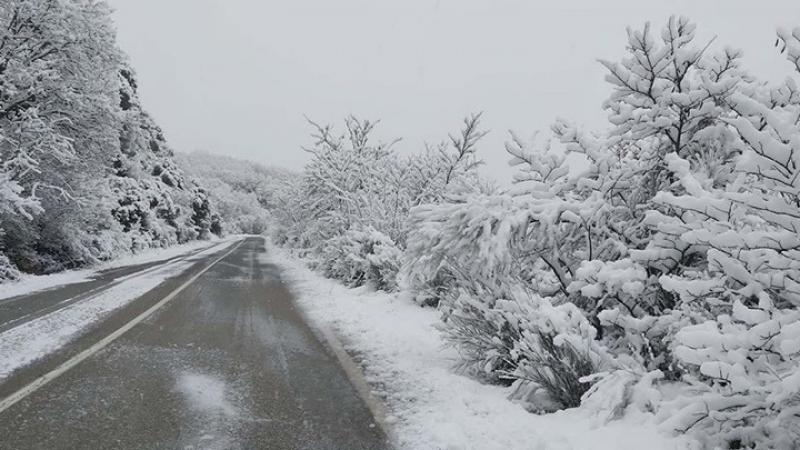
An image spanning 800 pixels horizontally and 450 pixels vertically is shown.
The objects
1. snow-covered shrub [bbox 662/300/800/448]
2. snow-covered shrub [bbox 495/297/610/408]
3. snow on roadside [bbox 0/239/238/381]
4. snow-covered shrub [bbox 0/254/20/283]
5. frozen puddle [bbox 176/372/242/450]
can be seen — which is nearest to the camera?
A: snow-covered shrub [bbox 662/300/800/448]

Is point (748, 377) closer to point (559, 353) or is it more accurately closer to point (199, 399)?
point (559, 353)

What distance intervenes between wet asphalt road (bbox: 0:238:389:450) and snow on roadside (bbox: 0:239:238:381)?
0.67 metres

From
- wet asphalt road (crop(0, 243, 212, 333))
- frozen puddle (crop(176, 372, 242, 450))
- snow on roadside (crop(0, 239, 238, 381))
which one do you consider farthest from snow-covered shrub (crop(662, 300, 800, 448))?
wet asphalt road (crop(0, 243, 212, 333))

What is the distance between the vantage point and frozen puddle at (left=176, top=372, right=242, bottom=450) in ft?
13.3

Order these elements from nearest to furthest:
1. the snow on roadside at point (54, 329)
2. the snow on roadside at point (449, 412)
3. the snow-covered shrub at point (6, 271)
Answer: the snow on roadside at point (449, 412) < the snow on roadside at point (54, 329) < the snow-covered shrub at point (6, 271)

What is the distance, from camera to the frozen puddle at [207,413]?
13.3 ft

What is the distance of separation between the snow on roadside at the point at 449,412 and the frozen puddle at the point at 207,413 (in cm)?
127

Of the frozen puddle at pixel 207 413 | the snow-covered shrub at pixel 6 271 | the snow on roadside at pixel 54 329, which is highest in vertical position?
the snow-covered shrub at pixel 6 271

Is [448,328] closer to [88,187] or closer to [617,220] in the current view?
[617,220]

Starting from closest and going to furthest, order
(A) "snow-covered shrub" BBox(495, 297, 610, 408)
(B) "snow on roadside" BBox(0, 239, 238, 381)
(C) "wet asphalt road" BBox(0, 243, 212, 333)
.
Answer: (A) "snow-covered shrub" BBox(495, 297, 610, 408) < (B) "snow on roadside" BBox(0, 239, 238, 381) < (C) "wet asphalt road" BBox(0, 243, 212, 333)

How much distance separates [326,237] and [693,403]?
1851 cm

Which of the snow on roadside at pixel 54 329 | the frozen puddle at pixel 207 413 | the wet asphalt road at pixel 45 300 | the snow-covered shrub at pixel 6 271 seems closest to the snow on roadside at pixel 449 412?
the frozen puddle at pixel 207 413

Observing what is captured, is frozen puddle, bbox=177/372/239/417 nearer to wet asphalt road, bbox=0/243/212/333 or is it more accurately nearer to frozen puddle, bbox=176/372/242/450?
frozen puddle, bbox=176/372/242/450

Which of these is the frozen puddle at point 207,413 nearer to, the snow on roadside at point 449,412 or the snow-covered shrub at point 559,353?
the snow on roadside at point 449,412
